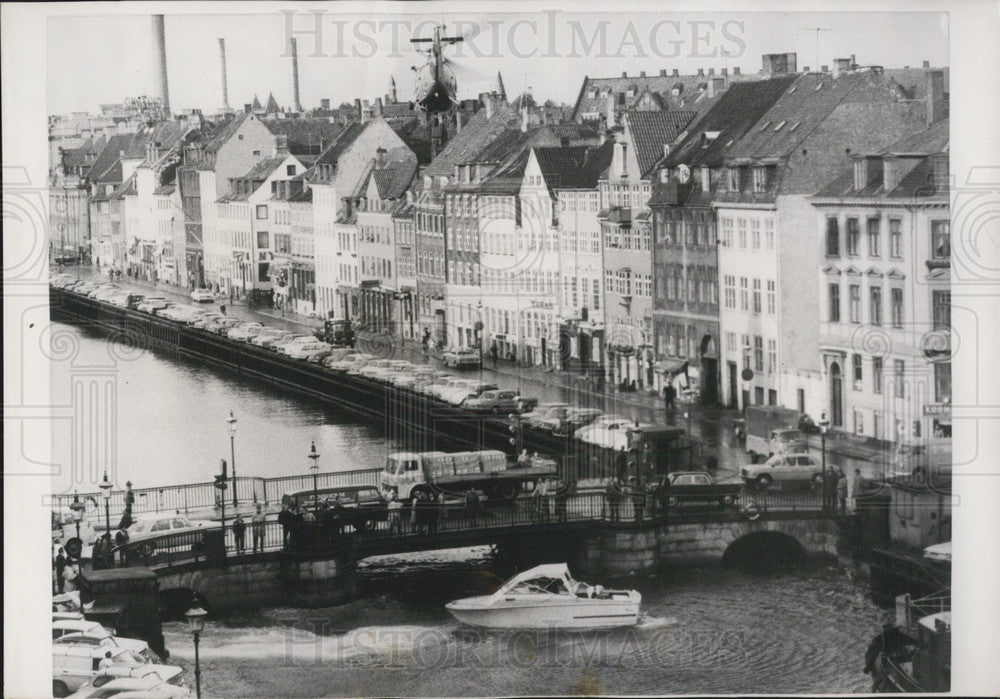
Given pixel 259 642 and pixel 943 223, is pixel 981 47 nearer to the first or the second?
pixel 943 223

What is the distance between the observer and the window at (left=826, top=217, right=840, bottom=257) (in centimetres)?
1288

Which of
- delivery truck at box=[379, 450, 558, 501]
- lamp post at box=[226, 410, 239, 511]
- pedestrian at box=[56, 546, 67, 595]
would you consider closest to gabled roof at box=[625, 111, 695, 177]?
delivery truck at box=[379, 450, 558, 501]

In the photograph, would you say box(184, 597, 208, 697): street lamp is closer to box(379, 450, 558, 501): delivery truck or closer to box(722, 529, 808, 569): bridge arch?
box(379, 450, 558, 501): delivery truck

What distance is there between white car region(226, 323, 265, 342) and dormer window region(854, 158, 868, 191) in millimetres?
3217

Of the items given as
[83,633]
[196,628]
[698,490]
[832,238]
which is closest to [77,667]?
[83,633]

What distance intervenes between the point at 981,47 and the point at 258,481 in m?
4.24

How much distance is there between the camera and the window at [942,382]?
12.8 metres

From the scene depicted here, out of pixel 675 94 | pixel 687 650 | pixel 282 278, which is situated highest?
pixel 675 94

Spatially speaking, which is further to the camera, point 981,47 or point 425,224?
point 425,224

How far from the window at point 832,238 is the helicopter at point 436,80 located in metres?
2.00

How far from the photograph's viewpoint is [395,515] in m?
13.2

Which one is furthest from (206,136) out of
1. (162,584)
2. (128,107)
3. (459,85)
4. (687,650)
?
(687,650)

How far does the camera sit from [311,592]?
42.8 ft

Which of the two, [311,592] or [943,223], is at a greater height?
[943,223]
